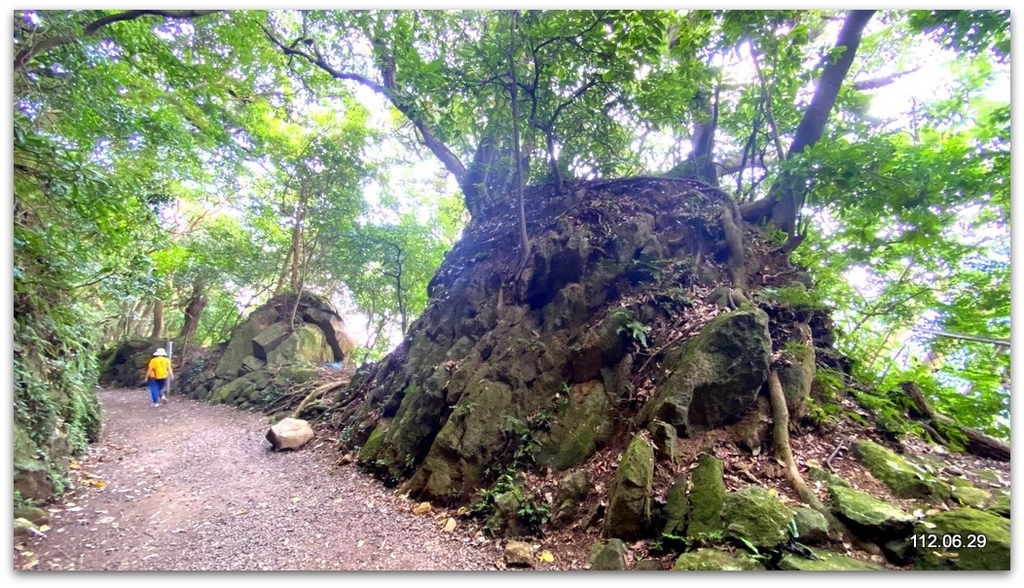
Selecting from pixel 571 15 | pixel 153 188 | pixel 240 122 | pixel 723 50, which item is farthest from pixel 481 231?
pixel 240 122

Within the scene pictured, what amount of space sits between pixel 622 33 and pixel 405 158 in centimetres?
910

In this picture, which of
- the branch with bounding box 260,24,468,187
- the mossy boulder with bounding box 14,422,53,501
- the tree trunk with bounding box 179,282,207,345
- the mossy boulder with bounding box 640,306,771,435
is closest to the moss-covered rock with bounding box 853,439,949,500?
the mossy boulder with bounding box 640,306,771,435

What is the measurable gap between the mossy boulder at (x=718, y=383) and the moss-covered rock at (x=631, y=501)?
54 centimetres

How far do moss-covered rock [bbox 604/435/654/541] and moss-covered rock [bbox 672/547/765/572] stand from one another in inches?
14.2

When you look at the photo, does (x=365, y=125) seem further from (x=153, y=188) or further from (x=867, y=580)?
(x=867, y=580)

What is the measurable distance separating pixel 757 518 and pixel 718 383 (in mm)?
1178

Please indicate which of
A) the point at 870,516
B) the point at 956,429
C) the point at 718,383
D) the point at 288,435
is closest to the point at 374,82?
the point at 288,435

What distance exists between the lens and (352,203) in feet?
38.3

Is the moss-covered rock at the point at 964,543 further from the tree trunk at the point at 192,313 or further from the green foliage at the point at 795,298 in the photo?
the tree trunk at the point at 192,313

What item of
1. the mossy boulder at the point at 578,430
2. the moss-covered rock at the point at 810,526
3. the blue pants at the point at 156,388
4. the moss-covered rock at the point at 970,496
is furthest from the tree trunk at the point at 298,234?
the moss-covered rock at the point at 970,496

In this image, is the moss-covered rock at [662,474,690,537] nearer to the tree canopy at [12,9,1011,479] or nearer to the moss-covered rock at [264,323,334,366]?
the tree canopy at [12,9,1011,479]

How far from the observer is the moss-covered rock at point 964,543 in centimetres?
232

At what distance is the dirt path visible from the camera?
9.59 feet

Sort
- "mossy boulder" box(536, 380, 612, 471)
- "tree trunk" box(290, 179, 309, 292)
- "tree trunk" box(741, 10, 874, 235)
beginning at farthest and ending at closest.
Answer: "tree trunk" box(290, 179, 309, 292) → "tree trunk" box(741, 10, 874, 235) → "mossy boulder" box(536, 380, 612, 471)
